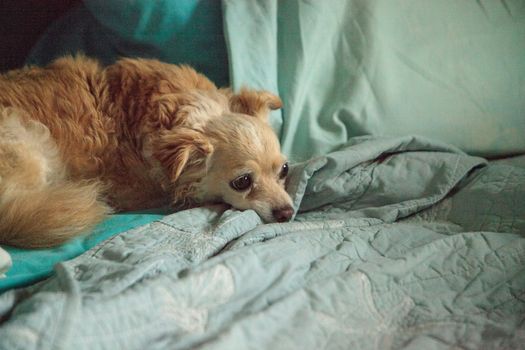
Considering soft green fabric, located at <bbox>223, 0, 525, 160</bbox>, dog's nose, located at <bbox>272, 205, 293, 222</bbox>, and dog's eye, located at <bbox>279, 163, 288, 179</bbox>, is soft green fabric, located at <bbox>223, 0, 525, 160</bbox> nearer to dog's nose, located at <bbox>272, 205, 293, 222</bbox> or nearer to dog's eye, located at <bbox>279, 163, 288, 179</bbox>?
dog's eye, located at <bbox>279, 163, 288, 179</bbox>

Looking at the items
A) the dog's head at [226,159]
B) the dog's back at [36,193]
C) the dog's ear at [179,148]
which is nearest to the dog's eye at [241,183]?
the dog's head at [226,159]

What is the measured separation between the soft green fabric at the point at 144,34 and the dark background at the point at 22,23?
0.04m

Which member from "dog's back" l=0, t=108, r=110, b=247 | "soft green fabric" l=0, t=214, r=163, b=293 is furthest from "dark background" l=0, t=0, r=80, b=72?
"soft green fabric" l=0, t=214, r=163, b=293

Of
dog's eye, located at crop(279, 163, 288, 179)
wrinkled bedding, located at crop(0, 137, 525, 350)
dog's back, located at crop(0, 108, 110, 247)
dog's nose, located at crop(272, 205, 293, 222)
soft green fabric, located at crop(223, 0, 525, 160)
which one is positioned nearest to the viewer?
wrinkled bedding, located at crop(0, 137, 525, 350)

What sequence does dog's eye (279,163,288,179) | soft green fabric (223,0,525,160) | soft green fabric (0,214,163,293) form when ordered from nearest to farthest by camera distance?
soft green fabric (0,214,163,293) < dog's eye (279,163,288,179) < soft green fabric (223,0,525,160)

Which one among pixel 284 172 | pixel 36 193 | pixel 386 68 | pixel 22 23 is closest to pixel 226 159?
pixel 284 172

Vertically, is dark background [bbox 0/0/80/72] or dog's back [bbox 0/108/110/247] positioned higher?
dark background [bbox 0/0/80/72]

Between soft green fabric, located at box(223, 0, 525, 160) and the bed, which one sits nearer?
the bed

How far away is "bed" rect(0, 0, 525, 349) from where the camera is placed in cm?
78

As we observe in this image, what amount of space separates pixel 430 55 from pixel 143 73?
0.93m

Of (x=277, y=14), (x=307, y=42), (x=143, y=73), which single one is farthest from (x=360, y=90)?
(x=143, y=73)

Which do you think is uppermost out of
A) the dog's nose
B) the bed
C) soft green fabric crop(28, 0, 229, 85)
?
soft green fabric crop(28, 0, 229, 85)

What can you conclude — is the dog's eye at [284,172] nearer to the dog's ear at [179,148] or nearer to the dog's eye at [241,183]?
the dog's eye at [241,183]

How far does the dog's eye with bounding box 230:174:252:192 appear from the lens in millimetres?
1338
